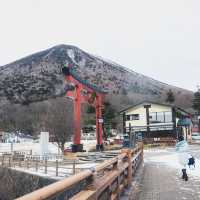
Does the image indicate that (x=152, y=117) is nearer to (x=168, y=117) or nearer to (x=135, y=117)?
(x=168, y=117)

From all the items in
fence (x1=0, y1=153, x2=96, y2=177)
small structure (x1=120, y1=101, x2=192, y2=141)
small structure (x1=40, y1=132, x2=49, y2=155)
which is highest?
small structure (x1=120, y1=101, x2=192, y2=141)

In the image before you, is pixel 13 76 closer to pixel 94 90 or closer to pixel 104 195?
pixel 94 90

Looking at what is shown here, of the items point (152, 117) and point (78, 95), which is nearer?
point (78, 95)

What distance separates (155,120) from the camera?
45844mm

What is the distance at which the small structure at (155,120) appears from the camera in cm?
4466

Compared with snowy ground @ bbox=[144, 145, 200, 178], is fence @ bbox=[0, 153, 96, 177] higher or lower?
lower

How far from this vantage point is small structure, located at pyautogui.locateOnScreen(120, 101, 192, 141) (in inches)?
1758

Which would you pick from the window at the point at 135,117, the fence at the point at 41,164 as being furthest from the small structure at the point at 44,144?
the window at the point at 135,117

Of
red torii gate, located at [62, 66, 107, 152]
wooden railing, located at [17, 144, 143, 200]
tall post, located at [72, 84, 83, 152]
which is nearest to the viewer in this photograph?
wooden railing, located at [17, 144, 143, 200]

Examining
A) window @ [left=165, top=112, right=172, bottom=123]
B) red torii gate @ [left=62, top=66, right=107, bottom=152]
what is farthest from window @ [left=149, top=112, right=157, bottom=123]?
red torii gate @ [left=62, top=66, right=107, bottom=152]

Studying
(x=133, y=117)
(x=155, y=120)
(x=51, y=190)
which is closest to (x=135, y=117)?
(x=133, y=117)

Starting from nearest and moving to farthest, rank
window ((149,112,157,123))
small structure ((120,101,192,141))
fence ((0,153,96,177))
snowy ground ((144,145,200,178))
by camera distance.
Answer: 1. snowy ground ((144,145,200,178))
2. fence ((0,153,96,177))
3. small structure ((120,101,192,141))
4. window ((149,112,157,123))

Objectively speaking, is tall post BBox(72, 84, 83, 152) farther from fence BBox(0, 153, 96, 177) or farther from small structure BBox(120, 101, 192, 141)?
small structure BBox(120, 101, 192, 141)

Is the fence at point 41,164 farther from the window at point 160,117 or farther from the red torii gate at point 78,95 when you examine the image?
the window at point 160,117
